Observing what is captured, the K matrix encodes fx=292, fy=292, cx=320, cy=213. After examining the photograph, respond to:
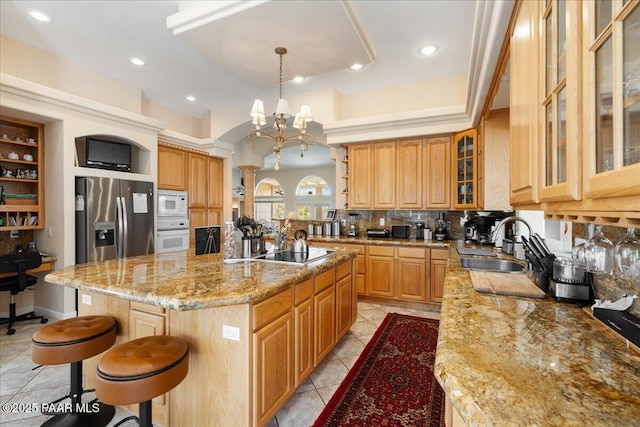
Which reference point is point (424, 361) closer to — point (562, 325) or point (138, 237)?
point (562, 325)

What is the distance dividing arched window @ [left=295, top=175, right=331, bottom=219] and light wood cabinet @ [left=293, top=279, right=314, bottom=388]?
10179 millimetres

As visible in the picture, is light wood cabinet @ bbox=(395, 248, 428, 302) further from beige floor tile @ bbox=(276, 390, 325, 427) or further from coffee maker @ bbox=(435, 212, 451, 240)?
beige floor tile @ bbox=(276, 390, 325, 427)

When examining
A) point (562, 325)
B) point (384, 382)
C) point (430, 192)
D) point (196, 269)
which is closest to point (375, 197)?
point (430, 192)

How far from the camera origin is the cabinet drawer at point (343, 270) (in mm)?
2746

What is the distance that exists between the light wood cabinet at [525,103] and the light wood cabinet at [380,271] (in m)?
2.60

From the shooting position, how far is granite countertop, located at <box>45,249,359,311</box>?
144cm

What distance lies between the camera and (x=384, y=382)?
232cm

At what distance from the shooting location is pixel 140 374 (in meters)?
1.34

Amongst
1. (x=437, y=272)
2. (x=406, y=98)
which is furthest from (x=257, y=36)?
(x=437, y=272)

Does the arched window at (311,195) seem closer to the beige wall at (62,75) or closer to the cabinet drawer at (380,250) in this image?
the cabinet drawer at (380,250)

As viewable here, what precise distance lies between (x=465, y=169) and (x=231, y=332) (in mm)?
3566

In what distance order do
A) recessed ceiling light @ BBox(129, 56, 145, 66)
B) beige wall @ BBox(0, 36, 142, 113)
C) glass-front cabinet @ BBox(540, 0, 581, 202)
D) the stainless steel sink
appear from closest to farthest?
glass-front cabinet @ BBox(540, 0, 581, 202) < the stainless steel sink < beige wall @ BBox(0, 36, 142, 113) < recessed ceiling light @ BBox(129, 56, 145, 66)

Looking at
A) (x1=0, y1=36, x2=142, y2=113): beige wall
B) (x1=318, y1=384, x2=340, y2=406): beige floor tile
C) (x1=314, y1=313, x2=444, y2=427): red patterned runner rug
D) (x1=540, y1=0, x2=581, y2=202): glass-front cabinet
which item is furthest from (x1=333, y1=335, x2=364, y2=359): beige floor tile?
(x1=0, y1=36, x2=142, y2=113): beige wall

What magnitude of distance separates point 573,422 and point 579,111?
81 cm
